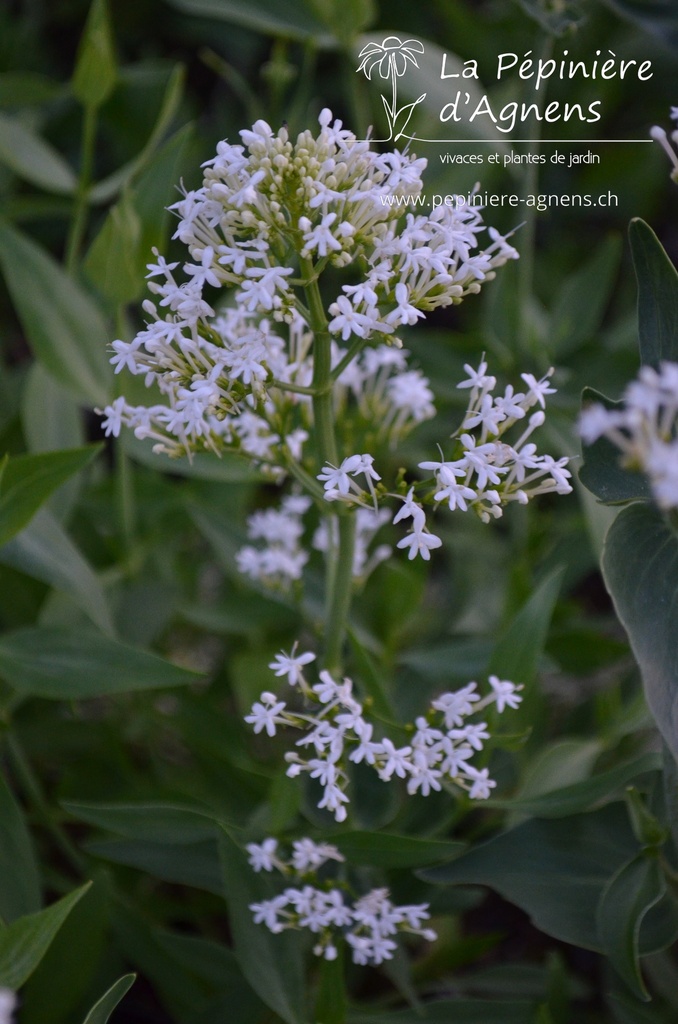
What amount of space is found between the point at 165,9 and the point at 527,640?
145cm

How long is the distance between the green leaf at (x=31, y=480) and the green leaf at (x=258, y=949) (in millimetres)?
272

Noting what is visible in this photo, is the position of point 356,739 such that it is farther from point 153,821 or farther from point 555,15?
point 555,15

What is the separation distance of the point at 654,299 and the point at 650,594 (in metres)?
0.19

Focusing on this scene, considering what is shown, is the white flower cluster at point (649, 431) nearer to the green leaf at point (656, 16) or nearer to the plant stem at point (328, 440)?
the plant stem at point (328, 440)

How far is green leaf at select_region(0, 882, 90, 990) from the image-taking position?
553mm

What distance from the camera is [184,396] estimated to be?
0.55 m

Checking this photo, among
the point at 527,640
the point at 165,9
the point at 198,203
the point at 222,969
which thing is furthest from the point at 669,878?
the point at 165,9

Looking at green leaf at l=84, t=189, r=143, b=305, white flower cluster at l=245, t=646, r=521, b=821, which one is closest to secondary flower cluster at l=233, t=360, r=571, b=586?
white flower cluster at l=245, t=646, r=521, b=821

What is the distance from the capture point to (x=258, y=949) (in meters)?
0.68

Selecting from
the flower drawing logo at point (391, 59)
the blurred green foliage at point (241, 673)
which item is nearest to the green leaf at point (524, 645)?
the blurred green foliage at point (241, 673)

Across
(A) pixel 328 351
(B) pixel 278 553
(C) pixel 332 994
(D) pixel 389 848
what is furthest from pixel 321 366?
(C) pixel 332 994

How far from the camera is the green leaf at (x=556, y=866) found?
69 centimetres

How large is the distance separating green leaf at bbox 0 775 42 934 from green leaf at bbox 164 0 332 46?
822 millimetres

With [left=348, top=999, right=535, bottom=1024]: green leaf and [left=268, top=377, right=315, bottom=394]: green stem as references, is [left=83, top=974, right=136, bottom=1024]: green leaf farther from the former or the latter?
[left=268, top=377, right=315, bottom=394]: green stem
